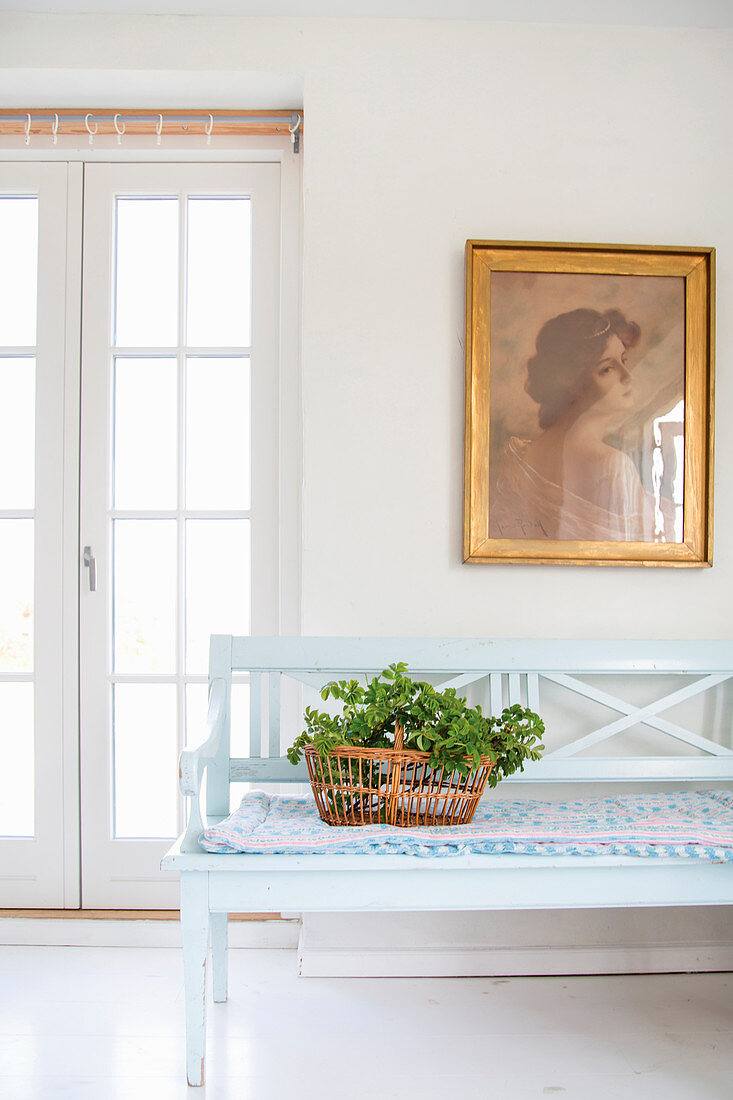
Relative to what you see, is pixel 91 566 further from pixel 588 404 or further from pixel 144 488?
pixel 588 404

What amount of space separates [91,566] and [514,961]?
1.55 meters

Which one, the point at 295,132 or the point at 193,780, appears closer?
the point at 193,780

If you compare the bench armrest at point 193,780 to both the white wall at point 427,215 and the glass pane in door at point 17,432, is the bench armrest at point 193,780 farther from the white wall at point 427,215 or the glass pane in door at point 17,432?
the glass pane in door at point 17,432

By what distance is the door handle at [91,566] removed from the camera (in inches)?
90.6

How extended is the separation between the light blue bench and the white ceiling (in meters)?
1.64

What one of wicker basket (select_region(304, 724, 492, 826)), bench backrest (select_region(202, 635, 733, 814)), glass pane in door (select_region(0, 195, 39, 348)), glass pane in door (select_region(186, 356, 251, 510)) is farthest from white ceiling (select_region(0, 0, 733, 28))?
wicker basket (select_region(304, 724, 492, 826))

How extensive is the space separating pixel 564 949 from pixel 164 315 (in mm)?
2057

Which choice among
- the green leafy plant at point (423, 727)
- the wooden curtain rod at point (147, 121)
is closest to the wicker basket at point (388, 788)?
the green leafy plant at point (423, 727)

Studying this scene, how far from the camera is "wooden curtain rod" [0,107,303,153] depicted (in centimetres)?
229

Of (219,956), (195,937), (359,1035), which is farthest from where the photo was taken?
(219,956)

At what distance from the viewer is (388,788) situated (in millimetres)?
1571

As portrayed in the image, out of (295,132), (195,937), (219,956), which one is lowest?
(219,956)

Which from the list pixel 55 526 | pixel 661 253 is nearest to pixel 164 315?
pixel 55 526

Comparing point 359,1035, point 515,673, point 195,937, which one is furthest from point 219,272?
point 359,1035
